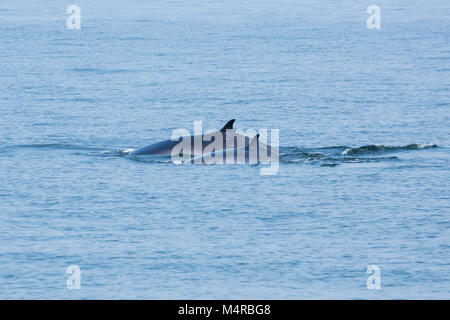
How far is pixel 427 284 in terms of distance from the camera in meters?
18.9

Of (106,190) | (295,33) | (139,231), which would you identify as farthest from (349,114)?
(295,33)

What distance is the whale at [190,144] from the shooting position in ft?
96.7

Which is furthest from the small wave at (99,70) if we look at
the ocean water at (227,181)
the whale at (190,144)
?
the whale at (190,144)

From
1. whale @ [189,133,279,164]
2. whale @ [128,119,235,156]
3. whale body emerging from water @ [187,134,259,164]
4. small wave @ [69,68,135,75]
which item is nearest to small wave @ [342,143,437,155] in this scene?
whale @ [189,133,279,164]

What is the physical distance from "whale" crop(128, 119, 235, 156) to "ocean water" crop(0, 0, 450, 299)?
2.28 feet

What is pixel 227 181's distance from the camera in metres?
26.9

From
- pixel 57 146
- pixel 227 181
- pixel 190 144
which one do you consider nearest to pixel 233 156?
pixel 190 144

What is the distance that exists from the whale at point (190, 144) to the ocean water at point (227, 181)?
695 mm

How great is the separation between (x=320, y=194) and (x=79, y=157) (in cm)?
774

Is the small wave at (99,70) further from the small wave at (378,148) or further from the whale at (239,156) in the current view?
the whale at (239,156)

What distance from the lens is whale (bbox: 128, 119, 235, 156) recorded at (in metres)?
29.5

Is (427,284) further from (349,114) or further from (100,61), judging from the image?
(100,61)

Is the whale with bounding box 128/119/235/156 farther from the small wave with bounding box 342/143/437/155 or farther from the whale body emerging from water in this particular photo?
the small wave with bounding box 342/143/437/155

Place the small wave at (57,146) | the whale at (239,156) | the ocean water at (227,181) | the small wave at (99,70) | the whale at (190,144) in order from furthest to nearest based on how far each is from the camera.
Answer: the small wave at (99,70) < the small wave at (57,146) < the whale at (190,144) < the whale at (239,156) < the ocean water at (227,181)
